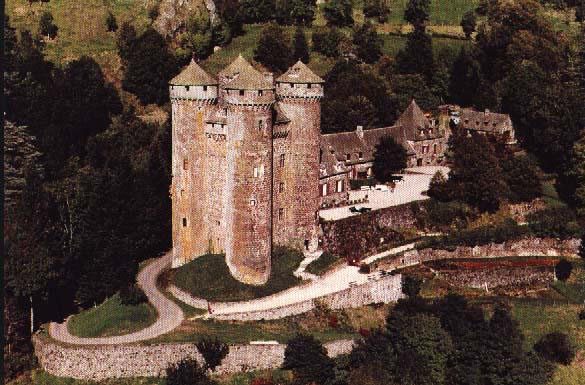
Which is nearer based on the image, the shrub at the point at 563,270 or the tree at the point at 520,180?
the shrub at the point at 563,270

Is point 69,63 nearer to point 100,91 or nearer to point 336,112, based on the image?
point 100,91

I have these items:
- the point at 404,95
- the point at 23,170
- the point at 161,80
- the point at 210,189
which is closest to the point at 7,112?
the point at 23,170

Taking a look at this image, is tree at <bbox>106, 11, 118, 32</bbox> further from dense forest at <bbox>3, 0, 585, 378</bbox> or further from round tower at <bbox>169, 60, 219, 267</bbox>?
round tower at <bbox>169, 60, 219, 267</bbox>

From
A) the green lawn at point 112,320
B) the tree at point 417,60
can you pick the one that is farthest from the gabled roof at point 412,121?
the green lawn at point 112,320

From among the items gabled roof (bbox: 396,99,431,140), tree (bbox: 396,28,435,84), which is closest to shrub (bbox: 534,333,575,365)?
gabled roof (bbox: 396,99,431,140)

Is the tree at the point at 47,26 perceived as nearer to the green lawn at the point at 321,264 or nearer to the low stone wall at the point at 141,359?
the green lawn at the point at 321,264
